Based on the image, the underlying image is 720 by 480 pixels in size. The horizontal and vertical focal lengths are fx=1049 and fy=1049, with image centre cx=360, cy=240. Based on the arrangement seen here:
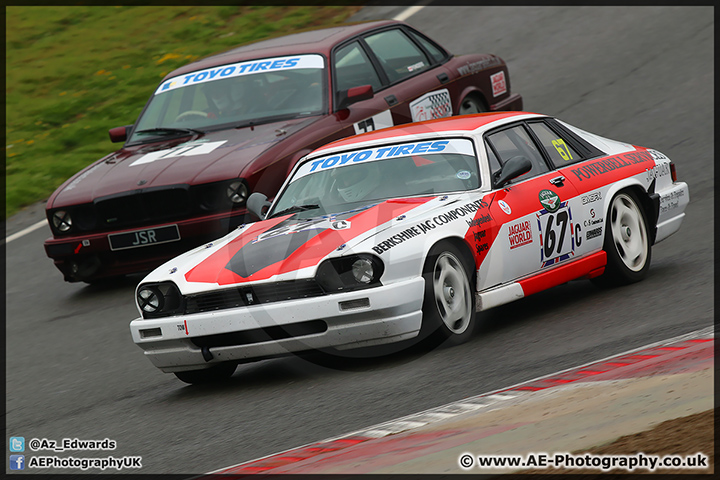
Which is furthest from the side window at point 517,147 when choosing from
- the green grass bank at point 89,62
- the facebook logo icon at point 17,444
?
the green grass bank at point 89,62

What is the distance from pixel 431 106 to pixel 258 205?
3.56 m

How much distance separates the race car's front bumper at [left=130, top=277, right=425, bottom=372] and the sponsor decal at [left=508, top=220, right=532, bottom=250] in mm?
991

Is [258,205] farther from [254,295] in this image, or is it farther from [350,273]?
[350,273]

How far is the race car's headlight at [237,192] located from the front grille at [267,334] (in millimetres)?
2684

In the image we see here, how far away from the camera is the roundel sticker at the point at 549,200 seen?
679 centimetres

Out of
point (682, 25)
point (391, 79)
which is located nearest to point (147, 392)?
point (391, 79)

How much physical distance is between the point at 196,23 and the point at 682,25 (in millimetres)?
9310

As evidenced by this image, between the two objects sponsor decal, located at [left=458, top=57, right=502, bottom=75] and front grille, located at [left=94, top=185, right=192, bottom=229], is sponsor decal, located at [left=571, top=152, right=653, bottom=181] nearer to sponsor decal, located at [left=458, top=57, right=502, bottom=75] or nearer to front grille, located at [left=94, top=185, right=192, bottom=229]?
front grille, located at [left=94, top=185, right=192, bottom=229]

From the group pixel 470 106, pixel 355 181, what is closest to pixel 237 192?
pixel 355 181

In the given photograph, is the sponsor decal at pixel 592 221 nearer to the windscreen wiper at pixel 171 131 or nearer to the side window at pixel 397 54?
the side window at pixel 397 54

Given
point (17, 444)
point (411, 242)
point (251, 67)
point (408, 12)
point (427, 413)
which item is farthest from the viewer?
point (408, 12)

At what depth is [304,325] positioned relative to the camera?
5656 mm

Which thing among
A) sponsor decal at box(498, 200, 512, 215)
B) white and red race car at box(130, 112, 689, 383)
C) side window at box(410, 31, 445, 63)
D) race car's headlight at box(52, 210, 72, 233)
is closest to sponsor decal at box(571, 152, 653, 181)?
white and red race car at box(130, 112, 689, 383)

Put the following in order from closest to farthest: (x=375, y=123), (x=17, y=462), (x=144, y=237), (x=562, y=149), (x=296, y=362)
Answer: (x=17, y=462) < (x=296, y=362) < (x=562, y=149) < (x=144, y=237) < (x=375, y=123)
